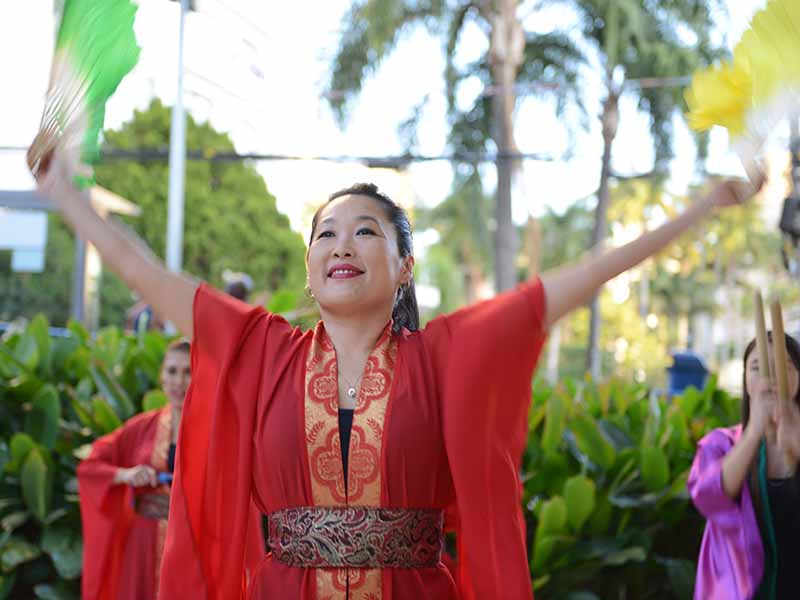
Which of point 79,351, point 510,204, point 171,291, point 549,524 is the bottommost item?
point 549,524

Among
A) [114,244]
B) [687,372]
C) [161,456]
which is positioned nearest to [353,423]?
[114,244]

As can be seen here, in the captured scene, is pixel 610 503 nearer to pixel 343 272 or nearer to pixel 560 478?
pixel 560 478

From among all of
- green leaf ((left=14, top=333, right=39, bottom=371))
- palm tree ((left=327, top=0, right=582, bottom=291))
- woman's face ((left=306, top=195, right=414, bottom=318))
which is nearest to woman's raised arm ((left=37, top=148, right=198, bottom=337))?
woman's face ((left=306, top=195, right=414, bottom=318))

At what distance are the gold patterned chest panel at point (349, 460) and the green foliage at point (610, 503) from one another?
8.25ft

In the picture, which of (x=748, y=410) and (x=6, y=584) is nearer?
(x=748, y=410)

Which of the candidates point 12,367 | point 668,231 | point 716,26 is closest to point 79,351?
point 12,367

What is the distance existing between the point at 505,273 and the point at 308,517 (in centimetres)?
1586

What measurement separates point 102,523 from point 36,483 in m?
0.83

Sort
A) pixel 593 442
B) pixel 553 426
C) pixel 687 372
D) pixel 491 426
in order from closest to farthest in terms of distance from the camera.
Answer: pixel 491 426
pixel 593 442
pixel 553 426
pixel 687 372

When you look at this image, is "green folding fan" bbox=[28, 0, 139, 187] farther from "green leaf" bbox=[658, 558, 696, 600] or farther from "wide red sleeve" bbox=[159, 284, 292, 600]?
"green leaf" bbox=[658, 558, 696, 600]

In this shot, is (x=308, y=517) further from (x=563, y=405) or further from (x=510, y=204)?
(x=510, y=204)

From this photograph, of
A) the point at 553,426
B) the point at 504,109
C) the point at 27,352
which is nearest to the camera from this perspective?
the point at 553,426

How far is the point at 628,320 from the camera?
39344 millimetres

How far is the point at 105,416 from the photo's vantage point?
5.50 metres
